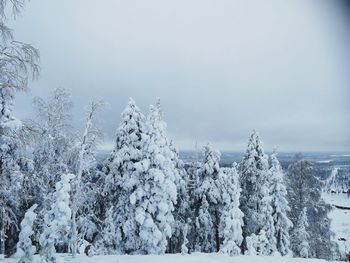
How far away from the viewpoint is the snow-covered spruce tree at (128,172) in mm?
24438

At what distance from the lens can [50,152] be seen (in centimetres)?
2020

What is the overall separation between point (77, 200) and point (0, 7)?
36.4ft

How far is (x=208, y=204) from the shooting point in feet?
105

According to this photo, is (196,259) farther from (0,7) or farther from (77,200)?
(0,7)

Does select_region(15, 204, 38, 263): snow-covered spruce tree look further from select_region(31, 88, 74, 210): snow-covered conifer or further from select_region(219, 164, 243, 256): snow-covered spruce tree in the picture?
select_region(219, 164, 243, 256): snow-covered spruce tree

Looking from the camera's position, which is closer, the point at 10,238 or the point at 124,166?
the point at 10,238

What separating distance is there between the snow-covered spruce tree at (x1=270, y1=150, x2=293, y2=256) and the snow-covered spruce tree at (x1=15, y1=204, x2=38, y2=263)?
24784 millimetres

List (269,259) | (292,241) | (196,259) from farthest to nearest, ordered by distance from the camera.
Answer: (292,241), (269,259), (196,259)

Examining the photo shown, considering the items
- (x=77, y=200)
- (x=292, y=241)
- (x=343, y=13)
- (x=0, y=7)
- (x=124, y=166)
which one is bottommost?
(x=292, y=241)

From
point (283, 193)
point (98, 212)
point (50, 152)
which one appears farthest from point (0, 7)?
point (283, 193)

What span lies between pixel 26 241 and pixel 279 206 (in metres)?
25.8

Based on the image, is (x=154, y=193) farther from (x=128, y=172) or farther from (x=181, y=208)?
(x=181, y=208)

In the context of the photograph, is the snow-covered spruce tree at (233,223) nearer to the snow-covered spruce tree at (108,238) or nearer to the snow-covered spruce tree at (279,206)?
the snow-covered spruce tree at (279,206)

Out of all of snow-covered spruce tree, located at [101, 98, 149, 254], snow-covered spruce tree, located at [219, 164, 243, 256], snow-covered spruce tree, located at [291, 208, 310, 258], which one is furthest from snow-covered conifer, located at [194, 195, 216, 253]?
snow-covered spruce tree, located at [101, 98, 149, 254]
